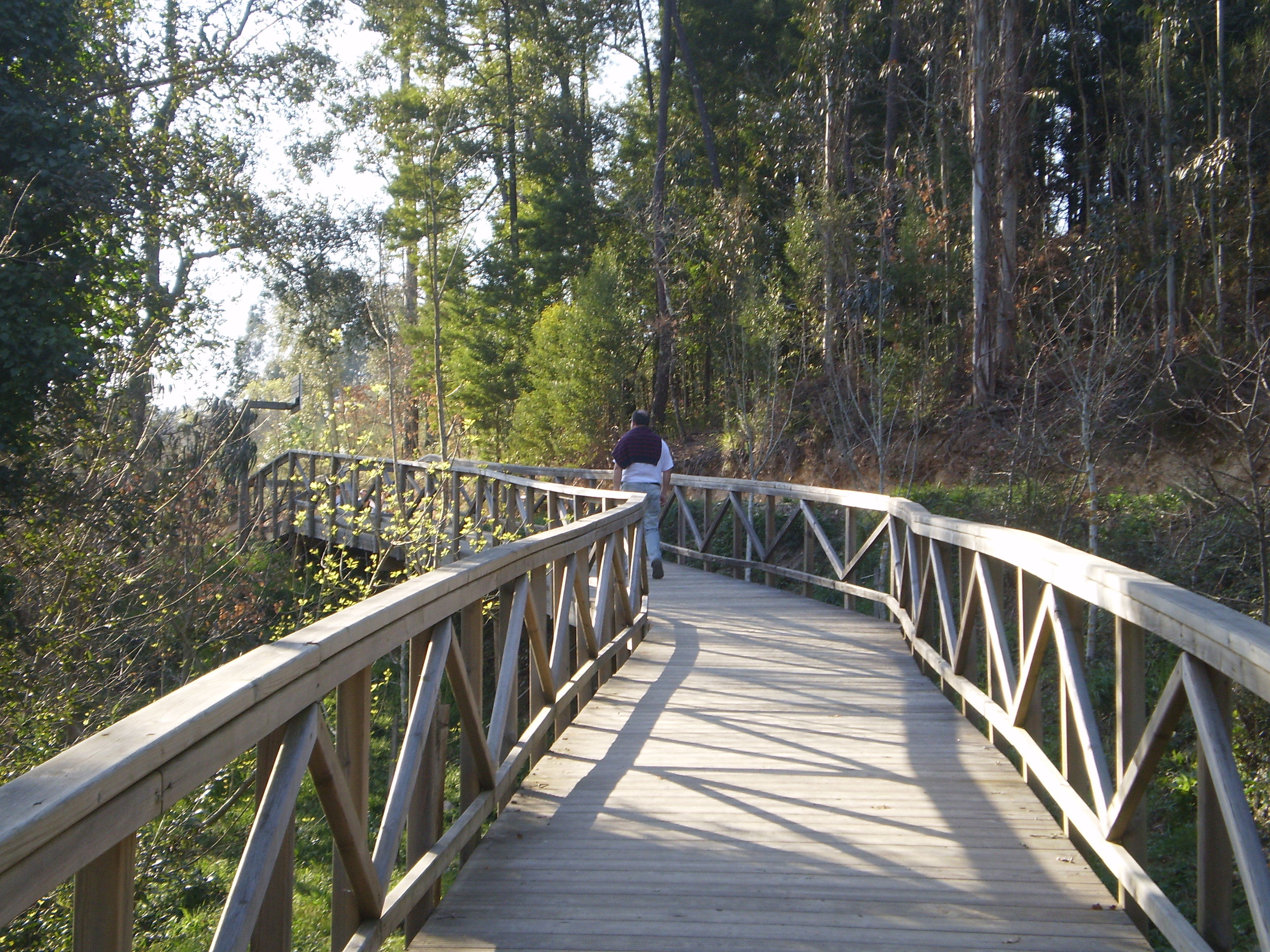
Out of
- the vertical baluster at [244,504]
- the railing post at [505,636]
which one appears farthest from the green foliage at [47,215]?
the railing post at [505,636]

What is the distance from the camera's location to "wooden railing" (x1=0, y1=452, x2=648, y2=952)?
4.68ft

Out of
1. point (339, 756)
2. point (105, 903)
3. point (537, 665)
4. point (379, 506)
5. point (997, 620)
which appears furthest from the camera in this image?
point (379, 506)

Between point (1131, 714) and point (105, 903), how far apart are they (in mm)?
2463

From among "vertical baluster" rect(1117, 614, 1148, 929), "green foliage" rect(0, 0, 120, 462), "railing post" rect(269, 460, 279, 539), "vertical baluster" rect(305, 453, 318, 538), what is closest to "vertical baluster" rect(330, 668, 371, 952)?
"vertical baluster" rect(1117, 614, 1148, 929)

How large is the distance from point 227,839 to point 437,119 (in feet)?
40.7

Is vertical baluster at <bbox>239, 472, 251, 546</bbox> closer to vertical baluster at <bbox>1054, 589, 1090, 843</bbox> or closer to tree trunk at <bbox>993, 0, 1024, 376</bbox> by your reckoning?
vertical baluster at <bbox>1054, 589, 1090, 843</bbox>

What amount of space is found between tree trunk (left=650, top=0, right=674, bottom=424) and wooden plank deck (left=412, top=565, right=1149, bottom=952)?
16990mm

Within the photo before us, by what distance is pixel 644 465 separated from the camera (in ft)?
30.2

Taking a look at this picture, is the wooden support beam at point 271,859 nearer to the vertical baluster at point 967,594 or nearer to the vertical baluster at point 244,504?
the vertical baluster at point 967,594

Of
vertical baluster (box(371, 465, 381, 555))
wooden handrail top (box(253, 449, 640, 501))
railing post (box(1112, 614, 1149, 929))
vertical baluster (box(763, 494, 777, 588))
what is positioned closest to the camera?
railing post (box(1112, 614, 1149, 929))

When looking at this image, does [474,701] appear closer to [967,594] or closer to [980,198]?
[967,594]

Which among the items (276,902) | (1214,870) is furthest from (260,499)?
(1214,870)

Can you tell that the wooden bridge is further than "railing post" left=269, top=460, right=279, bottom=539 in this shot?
No

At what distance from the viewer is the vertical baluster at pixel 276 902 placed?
2020 millimetres
